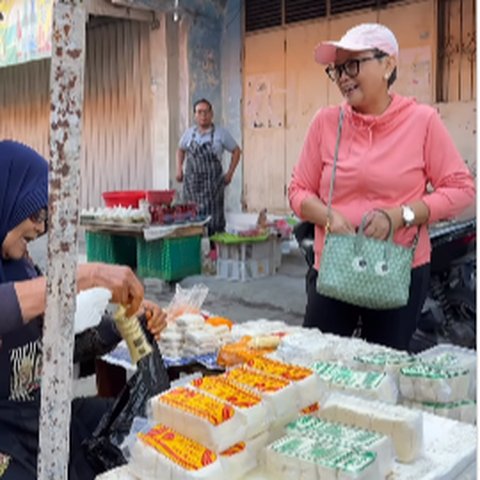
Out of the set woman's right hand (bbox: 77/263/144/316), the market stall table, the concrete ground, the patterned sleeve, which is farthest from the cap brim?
the market stall table

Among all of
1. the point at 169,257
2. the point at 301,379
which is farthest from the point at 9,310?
the point at 169,257

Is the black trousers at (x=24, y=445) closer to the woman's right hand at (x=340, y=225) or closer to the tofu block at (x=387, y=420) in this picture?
the tofu block at (x=387, y=420)

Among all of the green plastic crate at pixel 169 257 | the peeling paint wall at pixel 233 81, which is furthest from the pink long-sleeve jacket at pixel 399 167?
the peeling paint wall at pixel 233 81

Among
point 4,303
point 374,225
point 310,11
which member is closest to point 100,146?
point 310,11

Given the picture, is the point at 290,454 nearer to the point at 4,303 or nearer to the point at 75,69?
the point at 4,303

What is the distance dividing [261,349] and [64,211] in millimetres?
1304

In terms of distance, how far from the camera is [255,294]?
23.1 feet

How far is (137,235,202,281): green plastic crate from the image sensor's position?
722 cm

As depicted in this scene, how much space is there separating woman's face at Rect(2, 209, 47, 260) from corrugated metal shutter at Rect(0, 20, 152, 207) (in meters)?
8.24

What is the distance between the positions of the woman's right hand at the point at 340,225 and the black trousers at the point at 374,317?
29cm

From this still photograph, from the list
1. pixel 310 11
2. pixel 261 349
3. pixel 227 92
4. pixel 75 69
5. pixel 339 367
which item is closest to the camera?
pixel 75 69

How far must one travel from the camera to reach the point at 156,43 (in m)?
9.74

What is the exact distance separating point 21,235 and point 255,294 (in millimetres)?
5080

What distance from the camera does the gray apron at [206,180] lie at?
26.9ft
